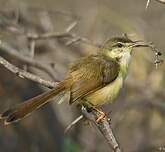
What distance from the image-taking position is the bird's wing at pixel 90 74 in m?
4.86

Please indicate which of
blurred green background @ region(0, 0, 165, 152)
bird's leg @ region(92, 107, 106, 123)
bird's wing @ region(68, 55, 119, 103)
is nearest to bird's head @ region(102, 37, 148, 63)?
bird's wing @ region(68, 55, 119, 103)

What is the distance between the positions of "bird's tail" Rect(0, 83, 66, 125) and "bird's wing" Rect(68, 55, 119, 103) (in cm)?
13

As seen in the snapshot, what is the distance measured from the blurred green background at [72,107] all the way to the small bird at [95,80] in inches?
44.4

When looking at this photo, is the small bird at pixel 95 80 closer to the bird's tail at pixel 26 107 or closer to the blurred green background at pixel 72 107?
the bird's tail at pixel 26 107

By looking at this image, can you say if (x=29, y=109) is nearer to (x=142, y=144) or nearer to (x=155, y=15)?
(x=142, y=144)

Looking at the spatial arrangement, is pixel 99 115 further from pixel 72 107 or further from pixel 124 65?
pixel 72 107

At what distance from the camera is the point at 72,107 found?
761 centimetres

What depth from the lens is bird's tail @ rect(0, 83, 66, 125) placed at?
4.36m

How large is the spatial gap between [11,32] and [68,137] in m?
1.22

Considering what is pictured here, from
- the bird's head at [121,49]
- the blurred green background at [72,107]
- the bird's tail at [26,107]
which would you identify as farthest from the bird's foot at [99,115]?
the blurred green background at [72,107]

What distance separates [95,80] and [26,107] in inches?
25.7

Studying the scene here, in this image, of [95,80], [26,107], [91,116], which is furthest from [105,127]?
[95,80]

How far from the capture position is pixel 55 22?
33.0 ft

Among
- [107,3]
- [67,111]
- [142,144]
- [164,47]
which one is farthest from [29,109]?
[107,3]
